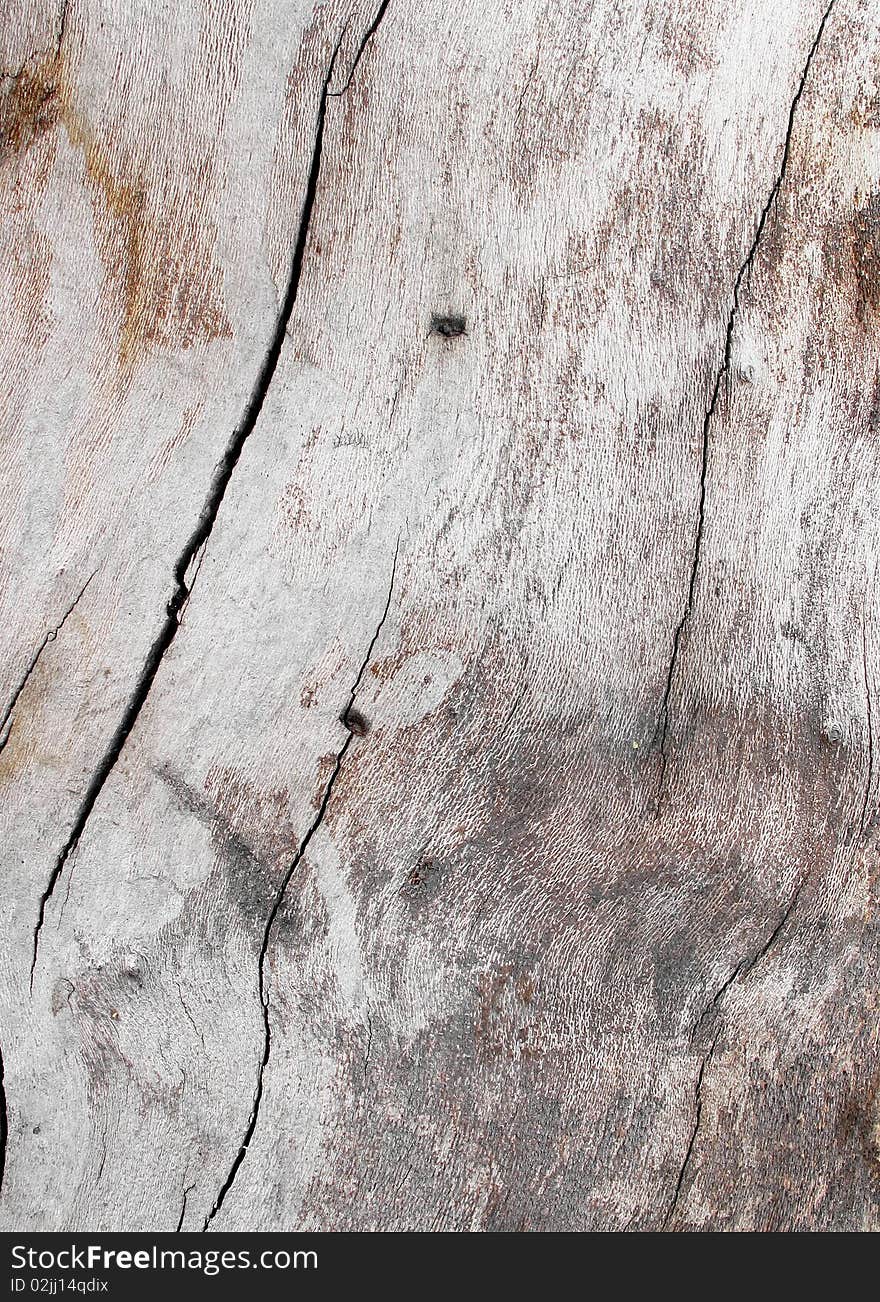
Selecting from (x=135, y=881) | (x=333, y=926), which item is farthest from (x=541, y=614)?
(x=135, y=881)

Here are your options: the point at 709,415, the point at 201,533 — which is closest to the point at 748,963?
the point at 709,415

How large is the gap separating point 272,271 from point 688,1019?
169 centimetres

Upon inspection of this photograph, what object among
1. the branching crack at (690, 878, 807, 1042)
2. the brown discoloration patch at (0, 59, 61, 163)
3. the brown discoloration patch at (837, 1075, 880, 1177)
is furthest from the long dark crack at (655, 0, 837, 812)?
the brown discoloration patch at (0, 59, 61, 163)

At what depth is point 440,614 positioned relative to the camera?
171 cm

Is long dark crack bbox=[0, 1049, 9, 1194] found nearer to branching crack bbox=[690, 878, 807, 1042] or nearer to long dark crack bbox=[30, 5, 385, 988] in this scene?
long dark crack bbox=[30, 5, 385, 988]

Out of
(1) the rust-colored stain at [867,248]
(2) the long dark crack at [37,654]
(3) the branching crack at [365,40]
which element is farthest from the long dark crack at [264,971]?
(1) the rust-colored stain at [867,248]

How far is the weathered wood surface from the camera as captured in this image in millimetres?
1646

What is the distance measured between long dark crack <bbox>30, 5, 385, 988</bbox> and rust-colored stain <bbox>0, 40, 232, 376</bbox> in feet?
0.36

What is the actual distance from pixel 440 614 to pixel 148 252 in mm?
881

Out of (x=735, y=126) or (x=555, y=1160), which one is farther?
(x=555, y=1160)

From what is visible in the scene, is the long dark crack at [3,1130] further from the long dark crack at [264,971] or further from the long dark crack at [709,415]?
the long dark crack at [709,415]

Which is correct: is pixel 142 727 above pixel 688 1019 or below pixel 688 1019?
above

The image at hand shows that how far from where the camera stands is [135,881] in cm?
174
